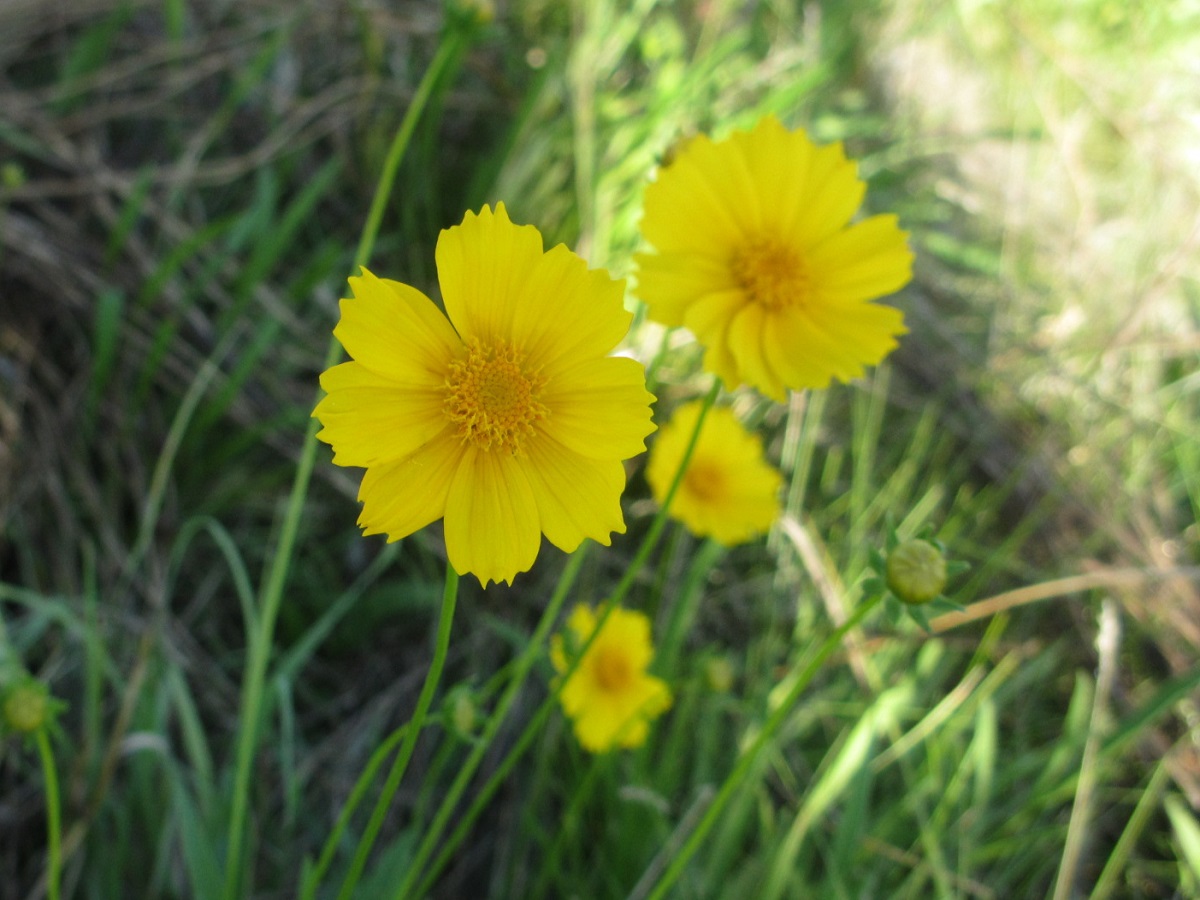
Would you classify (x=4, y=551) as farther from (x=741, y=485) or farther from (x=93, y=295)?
(x=741, y=485)

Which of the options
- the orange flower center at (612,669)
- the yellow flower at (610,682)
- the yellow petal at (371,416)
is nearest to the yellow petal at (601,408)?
the yellow petal at (371,416)

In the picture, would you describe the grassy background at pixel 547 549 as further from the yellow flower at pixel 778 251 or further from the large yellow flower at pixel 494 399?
the yellow flower at pixel 778 251

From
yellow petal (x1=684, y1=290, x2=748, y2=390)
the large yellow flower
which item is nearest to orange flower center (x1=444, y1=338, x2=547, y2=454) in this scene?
the large yellow flower

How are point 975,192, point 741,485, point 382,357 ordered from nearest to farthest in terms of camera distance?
point 382,357 < point 741,485 < point 975,192

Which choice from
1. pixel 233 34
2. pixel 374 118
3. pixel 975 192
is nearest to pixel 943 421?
pixel 975 192

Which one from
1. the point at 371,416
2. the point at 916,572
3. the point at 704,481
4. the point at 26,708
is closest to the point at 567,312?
the point at 371,416

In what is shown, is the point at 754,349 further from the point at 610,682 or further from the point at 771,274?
the point at 610,682

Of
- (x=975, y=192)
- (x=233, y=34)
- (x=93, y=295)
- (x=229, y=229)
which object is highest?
(x=975, y=192)
